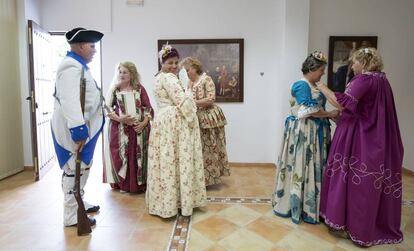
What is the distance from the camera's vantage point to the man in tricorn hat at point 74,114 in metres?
2.11

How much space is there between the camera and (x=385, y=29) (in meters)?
4.03

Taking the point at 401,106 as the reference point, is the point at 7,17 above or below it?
above

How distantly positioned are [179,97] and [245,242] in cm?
126

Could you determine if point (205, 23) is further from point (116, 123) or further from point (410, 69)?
point (410, 69)

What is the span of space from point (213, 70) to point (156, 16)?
1110mm

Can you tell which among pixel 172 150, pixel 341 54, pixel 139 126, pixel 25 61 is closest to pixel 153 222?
pixel 172 150

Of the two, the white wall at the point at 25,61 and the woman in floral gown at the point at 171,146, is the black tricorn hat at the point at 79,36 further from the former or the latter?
the white wall at the point at 25,61

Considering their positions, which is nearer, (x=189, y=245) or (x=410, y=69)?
(x=189, y=245)

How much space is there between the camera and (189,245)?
216 centimetres

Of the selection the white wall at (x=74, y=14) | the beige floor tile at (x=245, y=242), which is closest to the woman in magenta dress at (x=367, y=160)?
the beige floor tile at (x=245, y=242)

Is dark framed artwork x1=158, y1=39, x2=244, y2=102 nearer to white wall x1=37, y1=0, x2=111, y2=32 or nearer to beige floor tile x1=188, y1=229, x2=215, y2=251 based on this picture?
white wall x1=37, y1=0, x2=111, y2=32

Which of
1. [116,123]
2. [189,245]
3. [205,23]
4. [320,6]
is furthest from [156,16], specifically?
[189,245]

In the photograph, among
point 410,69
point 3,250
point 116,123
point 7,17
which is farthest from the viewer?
point 410,69

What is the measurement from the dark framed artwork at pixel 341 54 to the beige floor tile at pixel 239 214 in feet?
7.74
